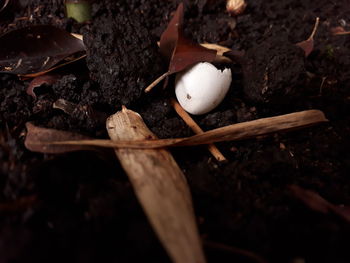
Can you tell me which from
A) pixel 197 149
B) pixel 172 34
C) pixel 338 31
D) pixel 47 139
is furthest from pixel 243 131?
pixel 338 31

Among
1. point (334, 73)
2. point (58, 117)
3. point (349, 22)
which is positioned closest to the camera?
point (58, 117)

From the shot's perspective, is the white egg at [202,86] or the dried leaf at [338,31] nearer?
the white egg at [202,86]

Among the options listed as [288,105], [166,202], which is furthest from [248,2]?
[166,202]

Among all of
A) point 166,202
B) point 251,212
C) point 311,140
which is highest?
point 166,202

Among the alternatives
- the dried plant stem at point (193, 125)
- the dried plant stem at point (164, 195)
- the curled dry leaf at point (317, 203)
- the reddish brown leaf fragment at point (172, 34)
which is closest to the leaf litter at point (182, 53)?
the reddish brown leaf fragment at point (172, 34)

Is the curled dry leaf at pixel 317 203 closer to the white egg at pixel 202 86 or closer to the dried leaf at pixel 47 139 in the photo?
the white egg at pixel 202 86

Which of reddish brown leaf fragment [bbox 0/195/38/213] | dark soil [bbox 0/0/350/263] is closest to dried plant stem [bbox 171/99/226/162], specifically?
dark soil [bbox 0/0/350/263]

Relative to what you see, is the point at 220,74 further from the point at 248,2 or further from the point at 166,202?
the point at 248,2
